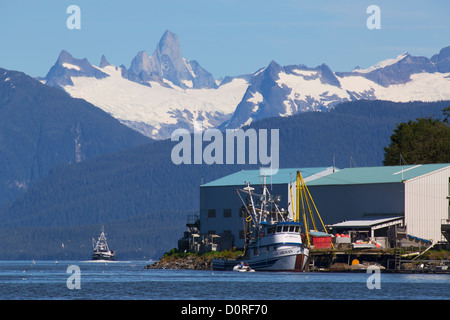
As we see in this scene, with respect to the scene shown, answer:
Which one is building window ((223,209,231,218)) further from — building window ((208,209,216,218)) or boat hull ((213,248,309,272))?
boat hull ((213,248,309,272))

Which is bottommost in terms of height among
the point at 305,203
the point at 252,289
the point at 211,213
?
the point at 252,289

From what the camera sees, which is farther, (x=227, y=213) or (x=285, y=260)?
(x=227, y=213)

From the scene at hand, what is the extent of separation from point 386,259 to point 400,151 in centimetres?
5397

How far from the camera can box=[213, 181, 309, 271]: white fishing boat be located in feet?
421

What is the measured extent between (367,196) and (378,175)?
5.80 metres

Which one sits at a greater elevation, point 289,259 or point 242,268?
point 289,259

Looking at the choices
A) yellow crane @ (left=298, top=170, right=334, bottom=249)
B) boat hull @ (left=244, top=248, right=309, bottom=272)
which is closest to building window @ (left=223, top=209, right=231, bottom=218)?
yellow crane @ (left=298, top=170, right=334, bottom=249)

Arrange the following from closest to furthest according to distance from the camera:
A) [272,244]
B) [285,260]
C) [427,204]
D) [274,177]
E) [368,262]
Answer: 1. [368,262]
2. [285,260]
3. [272,244]
4. [427,204]
5. [274,177]

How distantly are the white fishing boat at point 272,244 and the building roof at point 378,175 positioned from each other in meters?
12.7

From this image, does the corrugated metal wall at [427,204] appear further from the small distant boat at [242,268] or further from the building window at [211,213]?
the building window at [211,213]

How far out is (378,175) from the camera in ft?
497

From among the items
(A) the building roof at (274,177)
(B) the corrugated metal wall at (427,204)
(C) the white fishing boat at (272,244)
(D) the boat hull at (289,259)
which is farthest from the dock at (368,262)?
(A) the building roof at (274,177)

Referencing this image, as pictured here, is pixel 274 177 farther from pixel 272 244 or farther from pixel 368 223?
pixel 272 244

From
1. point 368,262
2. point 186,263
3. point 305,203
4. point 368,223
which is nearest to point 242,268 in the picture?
point 368,262
